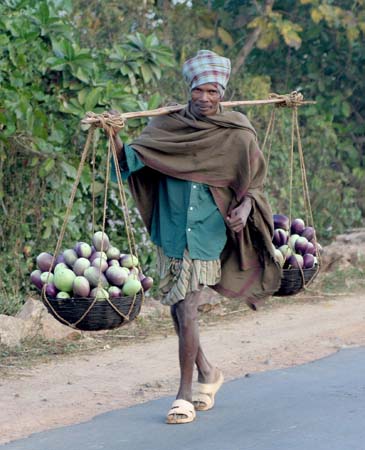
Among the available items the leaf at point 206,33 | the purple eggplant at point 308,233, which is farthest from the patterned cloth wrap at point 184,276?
the leaf at point 206,33

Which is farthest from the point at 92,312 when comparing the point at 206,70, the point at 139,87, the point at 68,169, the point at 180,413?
the point at 139,87

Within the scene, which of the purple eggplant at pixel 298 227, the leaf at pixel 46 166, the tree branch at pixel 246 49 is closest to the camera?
the purple eggplant at pixel 298 227

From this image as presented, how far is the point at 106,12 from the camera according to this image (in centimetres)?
962

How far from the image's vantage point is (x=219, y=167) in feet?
17.2

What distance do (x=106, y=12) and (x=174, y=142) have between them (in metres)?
4.74

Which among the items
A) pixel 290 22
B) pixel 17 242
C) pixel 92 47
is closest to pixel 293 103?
pixel 17 242

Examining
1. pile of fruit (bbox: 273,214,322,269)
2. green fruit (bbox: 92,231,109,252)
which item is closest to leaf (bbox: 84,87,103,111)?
pile of fruit (bbox: 273,214,322,269)

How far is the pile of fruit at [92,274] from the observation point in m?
5.07

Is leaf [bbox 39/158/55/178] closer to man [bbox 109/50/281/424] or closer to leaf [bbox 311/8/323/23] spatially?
man [bbox 109/50/281/424]

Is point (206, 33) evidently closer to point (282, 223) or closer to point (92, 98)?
point (92, 98)

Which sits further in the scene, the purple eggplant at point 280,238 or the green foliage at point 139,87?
the green foliage at point 139,87

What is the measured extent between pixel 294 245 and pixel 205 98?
1.37 metres

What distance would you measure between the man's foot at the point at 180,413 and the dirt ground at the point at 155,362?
526 millimetres

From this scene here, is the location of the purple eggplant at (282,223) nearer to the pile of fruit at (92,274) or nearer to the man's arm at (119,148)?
the pile of fruit at (92,274)
